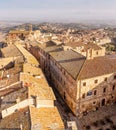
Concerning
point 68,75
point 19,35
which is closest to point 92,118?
point 68,75

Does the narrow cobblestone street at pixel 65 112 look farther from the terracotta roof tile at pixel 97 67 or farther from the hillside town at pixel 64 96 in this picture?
the terracotta roof tile at pixel 97 67

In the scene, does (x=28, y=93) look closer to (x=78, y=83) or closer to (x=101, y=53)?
(x=78, y=83)

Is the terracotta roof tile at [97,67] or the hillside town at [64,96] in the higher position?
the terracotta roof tile at [97,67]

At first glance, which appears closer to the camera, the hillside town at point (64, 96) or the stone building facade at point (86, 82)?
the hillside town at point (64, 96)

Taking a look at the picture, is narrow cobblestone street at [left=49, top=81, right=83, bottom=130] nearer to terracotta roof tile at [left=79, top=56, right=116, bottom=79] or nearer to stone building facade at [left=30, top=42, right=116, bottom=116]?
stone building facade at [left=30, top=42, right=116, bottom=116]

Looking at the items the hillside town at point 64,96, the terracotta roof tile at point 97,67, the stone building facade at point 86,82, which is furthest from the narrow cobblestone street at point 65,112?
the terracotta roof tile at point 97,67

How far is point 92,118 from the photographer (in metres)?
45.1

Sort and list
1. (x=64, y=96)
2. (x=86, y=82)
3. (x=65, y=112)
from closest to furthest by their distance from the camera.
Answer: (x=86, y=82)
(x=65, y=112)
(x=64, y=96)

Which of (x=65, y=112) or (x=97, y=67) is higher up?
(x=97, y=67)

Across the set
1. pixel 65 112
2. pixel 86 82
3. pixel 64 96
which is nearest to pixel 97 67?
pixel 86 82

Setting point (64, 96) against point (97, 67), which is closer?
point (97, 67)

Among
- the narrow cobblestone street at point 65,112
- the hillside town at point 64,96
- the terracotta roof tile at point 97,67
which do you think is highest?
the terracotta roof tile at point 97,67

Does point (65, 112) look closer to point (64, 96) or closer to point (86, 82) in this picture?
point (64, 96)

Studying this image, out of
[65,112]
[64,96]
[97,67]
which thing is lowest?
[65,112]
